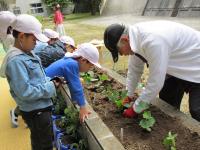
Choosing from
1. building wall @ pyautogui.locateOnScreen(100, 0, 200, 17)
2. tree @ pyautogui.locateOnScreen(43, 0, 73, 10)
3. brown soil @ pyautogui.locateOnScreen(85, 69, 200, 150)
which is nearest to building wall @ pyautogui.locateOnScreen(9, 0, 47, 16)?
tree @ pyautogui.locateOnScreen(43, 0, 73, 10)

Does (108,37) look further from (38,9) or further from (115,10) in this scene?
(38,9)

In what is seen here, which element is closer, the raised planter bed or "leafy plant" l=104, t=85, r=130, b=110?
the raised planter bed

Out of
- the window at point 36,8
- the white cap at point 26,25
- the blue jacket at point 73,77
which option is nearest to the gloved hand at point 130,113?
the blue jacket at point 73,77

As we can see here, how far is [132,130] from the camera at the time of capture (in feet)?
11.0

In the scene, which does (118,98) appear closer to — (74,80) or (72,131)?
(72,131)

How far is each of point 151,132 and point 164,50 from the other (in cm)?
93

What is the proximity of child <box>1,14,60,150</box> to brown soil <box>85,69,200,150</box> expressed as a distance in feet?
2.78

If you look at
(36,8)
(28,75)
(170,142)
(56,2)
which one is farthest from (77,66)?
(36,8)

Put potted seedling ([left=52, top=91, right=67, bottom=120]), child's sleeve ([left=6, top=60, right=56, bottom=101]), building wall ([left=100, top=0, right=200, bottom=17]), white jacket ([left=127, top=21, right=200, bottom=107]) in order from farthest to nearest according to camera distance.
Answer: building wall ([left=100, top=0, right=200, bottom=17])
potted seedling ([left=52, top=91, right=67, bottom=120])
white jacket ([left=127, top=21, right=200, bottom=107])
child's sleeve ([left=6, top=60, right=56, bottom=101])

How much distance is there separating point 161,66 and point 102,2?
27.9 metres

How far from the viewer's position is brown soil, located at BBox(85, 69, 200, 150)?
9.97ft

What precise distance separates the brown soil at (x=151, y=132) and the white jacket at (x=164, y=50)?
15.5 inches

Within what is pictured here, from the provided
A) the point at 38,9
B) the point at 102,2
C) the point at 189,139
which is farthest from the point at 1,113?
the point at 38,9

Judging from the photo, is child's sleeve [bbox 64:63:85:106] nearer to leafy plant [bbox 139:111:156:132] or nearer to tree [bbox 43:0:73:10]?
leafy plant [bbox 139:111:156:132]
